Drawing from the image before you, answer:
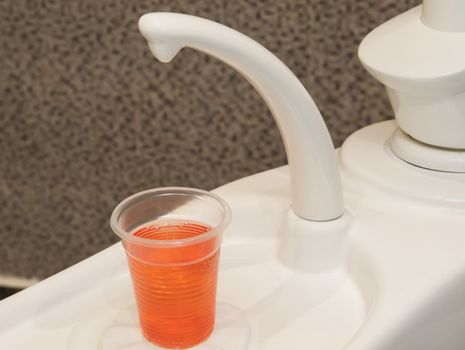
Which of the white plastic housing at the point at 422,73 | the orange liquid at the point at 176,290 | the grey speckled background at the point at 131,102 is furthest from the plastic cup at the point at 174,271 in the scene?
the grey speckled background at the point at 131,102

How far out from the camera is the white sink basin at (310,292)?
1.69 feet

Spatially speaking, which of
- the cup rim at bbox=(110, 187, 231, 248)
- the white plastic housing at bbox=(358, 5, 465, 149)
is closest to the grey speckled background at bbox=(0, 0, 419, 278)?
the white plastic housing at bbox=(358, 5, 465, 149)

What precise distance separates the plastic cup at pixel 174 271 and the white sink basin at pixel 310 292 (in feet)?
0.05

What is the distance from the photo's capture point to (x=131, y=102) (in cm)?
92

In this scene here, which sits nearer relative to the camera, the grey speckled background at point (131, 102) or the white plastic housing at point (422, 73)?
the white plastic housing at point (422, 73)

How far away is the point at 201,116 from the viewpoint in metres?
0.90

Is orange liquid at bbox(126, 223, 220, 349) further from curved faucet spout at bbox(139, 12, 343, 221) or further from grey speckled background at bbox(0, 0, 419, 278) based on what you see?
grey speckled background at bbox(0, 0, 419, 278)

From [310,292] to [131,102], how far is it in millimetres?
438

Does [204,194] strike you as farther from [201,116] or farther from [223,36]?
[201,116]

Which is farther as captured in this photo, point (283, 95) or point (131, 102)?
point (131, 102)

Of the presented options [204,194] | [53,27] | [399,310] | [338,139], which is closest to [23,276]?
[53,27]

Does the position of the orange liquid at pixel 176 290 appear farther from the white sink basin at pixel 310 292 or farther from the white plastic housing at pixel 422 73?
the white plastic housing at pixel 422 73

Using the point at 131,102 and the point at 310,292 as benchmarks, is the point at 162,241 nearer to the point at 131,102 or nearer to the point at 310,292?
the point at 310,292

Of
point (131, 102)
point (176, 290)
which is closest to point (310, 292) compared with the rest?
Result: point (176, 290)
